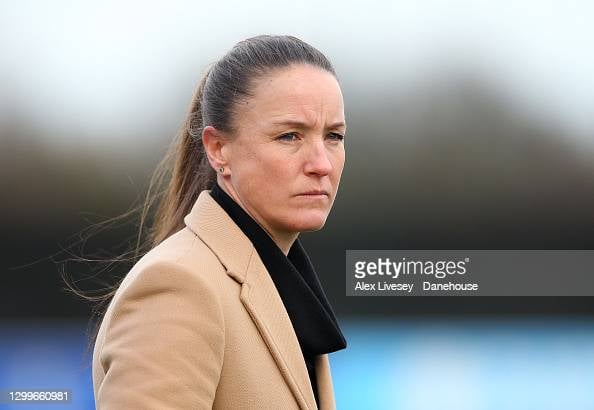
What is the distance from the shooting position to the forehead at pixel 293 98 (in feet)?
4.42

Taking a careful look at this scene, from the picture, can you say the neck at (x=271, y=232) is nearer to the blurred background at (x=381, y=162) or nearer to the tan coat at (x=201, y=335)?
the tan coat at (x=201, y=335)

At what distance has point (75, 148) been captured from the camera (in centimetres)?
306

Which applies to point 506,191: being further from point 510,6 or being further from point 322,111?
point 322,111

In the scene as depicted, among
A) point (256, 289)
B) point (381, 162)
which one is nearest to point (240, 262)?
point (256, 289)

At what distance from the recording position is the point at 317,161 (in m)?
1.35

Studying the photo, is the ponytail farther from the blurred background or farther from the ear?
the blurred background

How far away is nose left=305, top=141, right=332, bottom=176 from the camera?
1.35m

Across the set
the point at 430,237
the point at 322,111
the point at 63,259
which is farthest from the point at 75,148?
the point at 322,111

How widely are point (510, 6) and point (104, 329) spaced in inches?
89.9

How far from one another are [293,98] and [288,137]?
0.06 m

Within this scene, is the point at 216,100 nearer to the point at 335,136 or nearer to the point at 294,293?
the point at 335,136

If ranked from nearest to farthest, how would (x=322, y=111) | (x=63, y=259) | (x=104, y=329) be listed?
(x=104, y=329), (x=322, y=111), (x=63, y=259)

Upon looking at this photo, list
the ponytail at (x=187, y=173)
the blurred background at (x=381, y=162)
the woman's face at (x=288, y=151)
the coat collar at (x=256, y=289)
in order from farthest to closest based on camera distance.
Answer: the blurred background at (x=381, y=162) → the ponytail at (x=187, y=173) → the woman's face at (x=288, y=151) → the coat collar at (x=256, y=289)

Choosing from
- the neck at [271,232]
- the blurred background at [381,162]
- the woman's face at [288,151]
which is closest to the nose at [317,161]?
the woman's face at [288,151]
